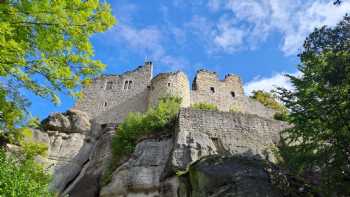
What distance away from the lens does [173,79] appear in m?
27.5

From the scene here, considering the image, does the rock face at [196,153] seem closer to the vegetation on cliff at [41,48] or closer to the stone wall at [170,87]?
the vegetation on cliff at [41,48]

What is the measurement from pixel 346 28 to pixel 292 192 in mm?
16523

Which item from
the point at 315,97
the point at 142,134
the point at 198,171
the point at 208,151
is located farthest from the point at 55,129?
the point at 315,97

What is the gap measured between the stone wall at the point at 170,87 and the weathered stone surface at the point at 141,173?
12.5 m

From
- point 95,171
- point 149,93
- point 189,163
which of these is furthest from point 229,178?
point 149,93

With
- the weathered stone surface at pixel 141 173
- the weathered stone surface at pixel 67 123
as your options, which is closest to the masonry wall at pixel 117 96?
the weathered stone surface at pixel 67 123

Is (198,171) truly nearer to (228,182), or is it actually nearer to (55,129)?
(228,182)

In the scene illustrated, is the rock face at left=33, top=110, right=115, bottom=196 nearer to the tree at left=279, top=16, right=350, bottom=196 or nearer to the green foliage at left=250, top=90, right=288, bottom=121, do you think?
the tree at left=279, top=16, right=350, bottom=196

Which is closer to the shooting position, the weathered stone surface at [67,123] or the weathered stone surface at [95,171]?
the weathered stone surface at [95,171]

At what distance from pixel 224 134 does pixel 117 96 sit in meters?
18.2

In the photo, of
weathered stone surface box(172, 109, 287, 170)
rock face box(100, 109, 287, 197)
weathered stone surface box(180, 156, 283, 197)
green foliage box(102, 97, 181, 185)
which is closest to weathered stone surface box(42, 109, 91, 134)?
green foliage box(102, 97, 181, 185)

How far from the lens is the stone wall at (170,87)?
2666 centimetres

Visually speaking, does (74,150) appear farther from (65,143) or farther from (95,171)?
(95,171)

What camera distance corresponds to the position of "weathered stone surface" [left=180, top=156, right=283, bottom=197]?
857 cm
